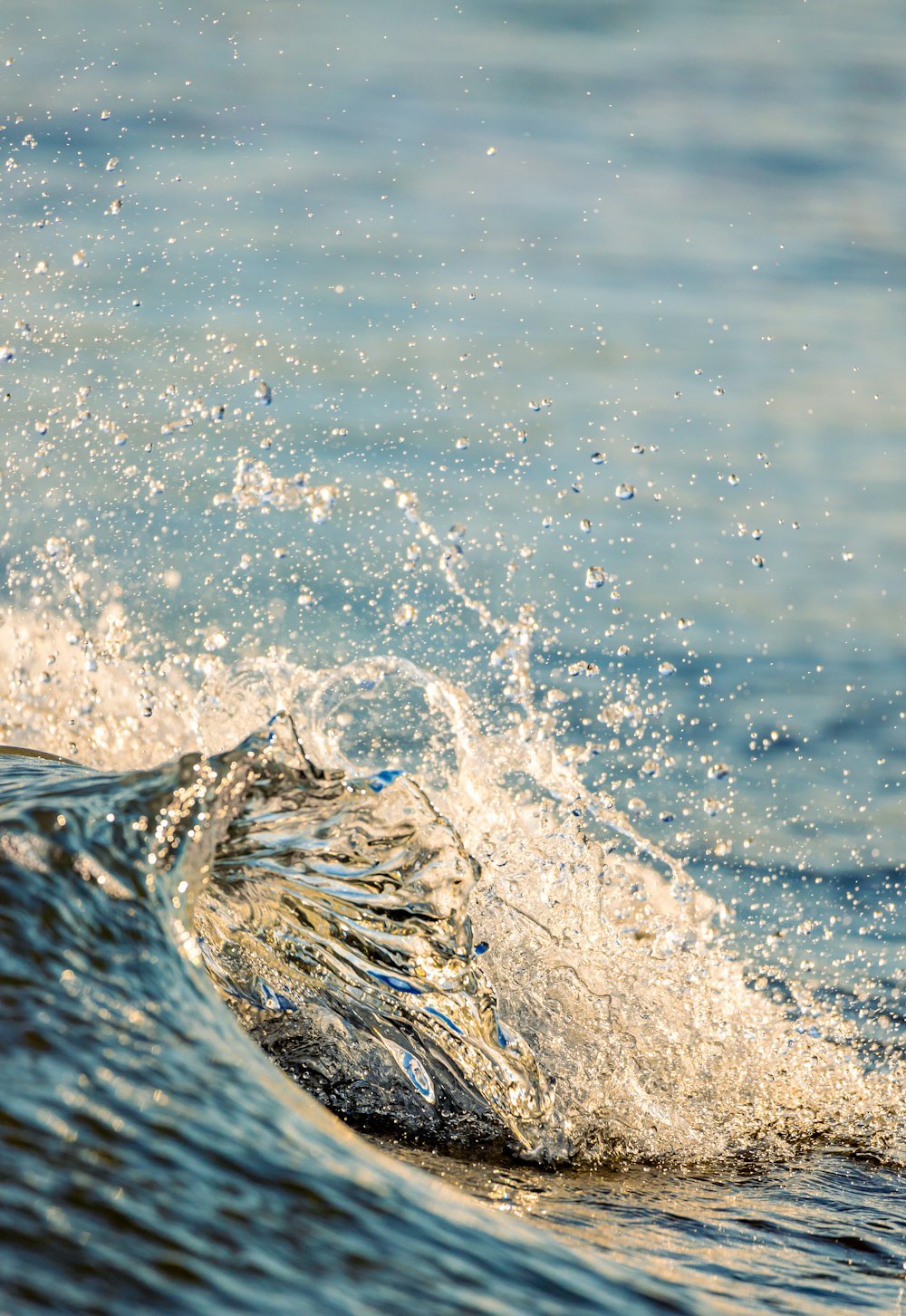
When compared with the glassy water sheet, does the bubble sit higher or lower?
higher

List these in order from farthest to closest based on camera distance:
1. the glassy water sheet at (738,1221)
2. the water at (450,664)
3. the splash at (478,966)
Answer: the splash at (478,966) → the glassy water sheet at (738,1221) → the water at (450,664)

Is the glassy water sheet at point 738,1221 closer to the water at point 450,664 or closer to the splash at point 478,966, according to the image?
the water at point 450,664

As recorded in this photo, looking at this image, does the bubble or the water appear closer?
the water

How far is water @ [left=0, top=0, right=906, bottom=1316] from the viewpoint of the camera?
1759mm

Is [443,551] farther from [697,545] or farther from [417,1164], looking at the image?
[417,1164]

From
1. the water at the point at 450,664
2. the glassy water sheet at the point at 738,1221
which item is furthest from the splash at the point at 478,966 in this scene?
the glassy water sheet at the point at 738,1221

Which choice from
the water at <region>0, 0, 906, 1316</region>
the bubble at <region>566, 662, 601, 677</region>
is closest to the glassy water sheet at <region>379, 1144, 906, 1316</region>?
the water at <region>0, 0, 906, 1316</region>

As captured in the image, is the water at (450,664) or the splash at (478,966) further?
the splash at (478,966)

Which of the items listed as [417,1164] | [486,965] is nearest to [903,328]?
[486,965]

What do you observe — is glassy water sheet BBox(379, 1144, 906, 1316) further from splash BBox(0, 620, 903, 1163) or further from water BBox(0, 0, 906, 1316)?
splash BBox(0, 620, 903, 1163)

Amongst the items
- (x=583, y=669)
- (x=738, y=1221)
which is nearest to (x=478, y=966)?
(x=738, y=1221)

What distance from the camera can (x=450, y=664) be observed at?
18.2ft

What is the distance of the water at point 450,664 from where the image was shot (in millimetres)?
1759

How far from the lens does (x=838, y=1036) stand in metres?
3.81
